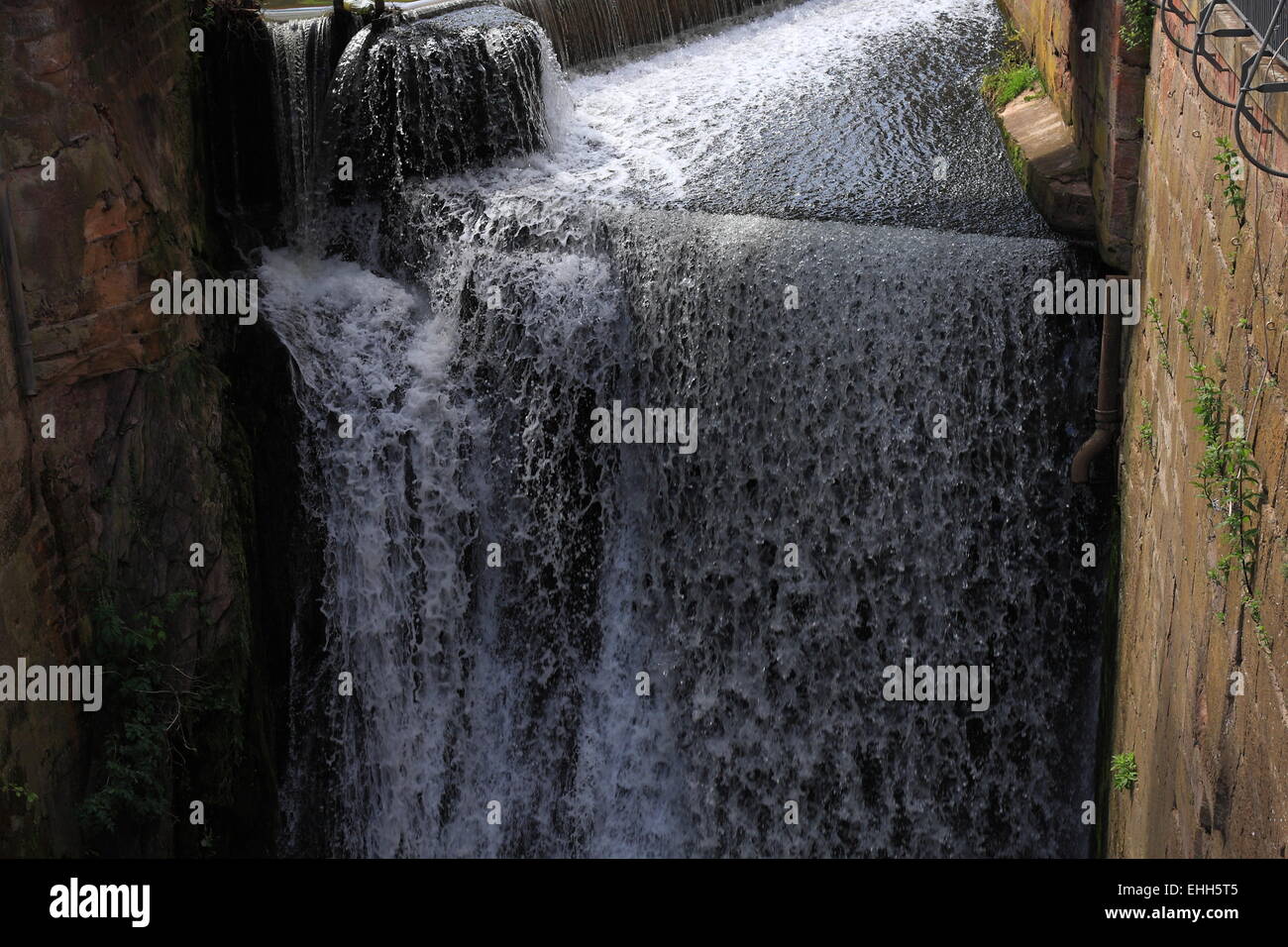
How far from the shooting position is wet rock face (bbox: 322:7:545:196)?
8.82 metres

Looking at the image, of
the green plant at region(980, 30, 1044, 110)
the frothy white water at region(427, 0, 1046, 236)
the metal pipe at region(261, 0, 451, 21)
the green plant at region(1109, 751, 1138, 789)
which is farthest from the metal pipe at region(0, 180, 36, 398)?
the green plant at region(980, 30, 1044, 110)

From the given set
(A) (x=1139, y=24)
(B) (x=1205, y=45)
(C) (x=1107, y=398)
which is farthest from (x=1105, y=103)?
(B) (x=1205, y=45)

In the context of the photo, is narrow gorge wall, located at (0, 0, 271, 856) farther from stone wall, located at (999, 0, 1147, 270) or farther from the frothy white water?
stone wall, located at (999, 0, 1147, 270)

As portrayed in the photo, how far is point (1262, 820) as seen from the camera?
395 centimetres

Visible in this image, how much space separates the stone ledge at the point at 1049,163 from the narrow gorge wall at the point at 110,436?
4654 mm

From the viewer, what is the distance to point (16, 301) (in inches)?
264

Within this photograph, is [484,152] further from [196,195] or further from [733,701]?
[733,701]

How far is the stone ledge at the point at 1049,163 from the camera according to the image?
737cm

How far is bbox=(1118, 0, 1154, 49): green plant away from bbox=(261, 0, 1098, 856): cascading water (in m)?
1.25

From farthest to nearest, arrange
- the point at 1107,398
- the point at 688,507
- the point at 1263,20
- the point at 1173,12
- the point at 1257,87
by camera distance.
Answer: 1. the point at 688,507
2. the point at 1107,398
3. the point at 1173,12
4. the point at 1263,20
5. the point at 1257,87

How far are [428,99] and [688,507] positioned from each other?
10.2ft

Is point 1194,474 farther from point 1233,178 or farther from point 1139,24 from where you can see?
point 1139,24

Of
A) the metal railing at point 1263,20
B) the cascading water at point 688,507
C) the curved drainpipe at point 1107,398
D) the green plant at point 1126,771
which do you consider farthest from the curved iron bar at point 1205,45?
the green plant at point 1126,771

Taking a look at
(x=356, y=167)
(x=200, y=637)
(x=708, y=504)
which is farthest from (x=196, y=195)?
(x=708, y=504)
